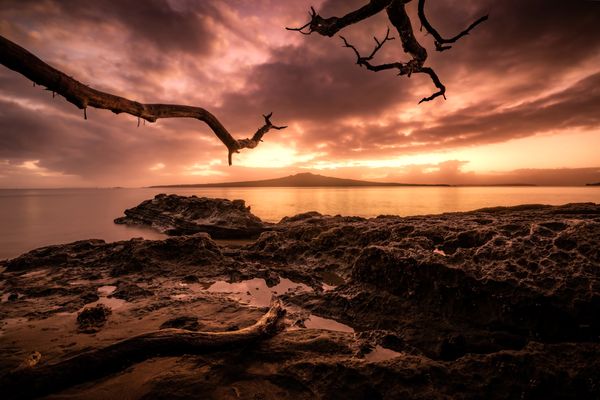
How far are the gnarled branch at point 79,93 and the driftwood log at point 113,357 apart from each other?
280 centimetres

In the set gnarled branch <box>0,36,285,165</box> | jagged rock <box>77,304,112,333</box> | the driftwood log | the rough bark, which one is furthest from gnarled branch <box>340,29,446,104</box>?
jagged rock <box>77,304,112,333</box>

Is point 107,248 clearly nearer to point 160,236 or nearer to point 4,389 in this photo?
point 160,236

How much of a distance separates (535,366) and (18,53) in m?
6.01

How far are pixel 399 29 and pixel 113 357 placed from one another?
18.2 ft

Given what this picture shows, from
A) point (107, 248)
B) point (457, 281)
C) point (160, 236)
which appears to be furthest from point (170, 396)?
point (160, 236)

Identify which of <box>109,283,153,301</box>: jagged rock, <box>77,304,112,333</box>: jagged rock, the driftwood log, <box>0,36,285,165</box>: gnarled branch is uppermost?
<box>0,36,285,165</box>: gnarled branch

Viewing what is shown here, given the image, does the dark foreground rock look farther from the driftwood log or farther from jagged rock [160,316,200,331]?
the driftwood log

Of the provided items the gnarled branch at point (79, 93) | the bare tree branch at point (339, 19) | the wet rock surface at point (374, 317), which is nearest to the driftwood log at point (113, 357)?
the wet rock surface at point (374, 317)

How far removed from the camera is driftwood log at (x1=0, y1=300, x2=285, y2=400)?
3025 mm

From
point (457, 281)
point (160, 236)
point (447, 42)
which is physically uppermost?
point (447, 42)

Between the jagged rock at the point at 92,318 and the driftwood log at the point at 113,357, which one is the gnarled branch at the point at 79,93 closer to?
the driftwood log at the point at 113,357

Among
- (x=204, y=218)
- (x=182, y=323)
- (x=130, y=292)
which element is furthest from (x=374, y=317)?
(x=204, y=218)

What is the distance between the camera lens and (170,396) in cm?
323

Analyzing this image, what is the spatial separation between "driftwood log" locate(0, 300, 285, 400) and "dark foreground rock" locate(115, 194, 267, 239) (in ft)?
42.9
